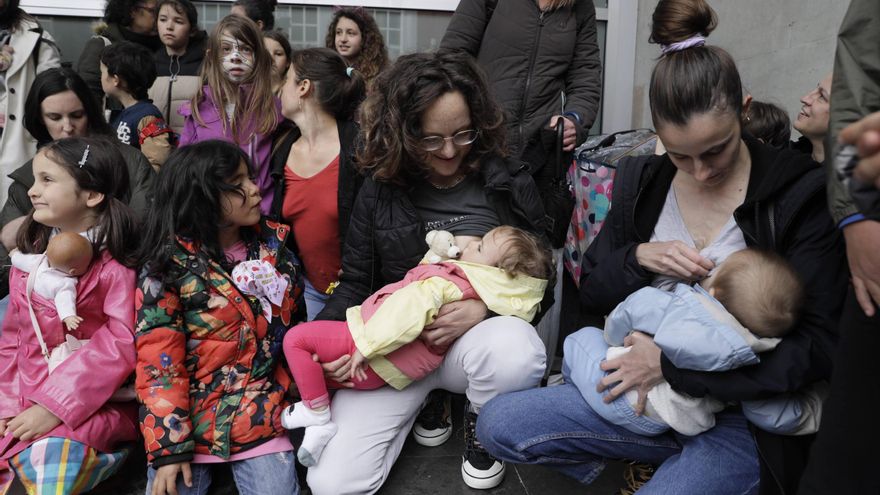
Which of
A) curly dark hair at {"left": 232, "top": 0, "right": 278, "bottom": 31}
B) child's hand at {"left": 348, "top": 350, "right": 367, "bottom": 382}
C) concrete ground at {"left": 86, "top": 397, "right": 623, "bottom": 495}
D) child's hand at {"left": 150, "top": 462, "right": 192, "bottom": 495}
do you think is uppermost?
curly dark hair at {"left": 232, "top": 0, "right": 278, "bottom": 31}

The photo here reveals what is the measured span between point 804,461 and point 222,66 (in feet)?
9.40

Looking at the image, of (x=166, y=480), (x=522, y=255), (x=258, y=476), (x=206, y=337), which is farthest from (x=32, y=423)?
(x=522, y=255)

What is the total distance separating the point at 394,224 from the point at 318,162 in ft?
2.07

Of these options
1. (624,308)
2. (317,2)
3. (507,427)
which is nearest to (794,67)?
(624,308)

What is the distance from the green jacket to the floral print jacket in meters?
1.88

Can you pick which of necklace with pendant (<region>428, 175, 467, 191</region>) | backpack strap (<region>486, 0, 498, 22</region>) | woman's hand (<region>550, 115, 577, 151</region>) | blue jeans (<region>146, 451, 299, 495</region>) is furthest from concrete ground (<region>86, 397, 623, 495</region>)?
backpack strap (<region>486, 0, 498, 22</region>)

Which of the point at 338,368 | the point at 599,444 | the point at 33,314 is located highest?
the point at 33,314

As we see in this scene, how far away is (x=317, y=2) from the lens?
5215mm

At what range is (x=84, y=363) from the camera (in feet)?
7.49

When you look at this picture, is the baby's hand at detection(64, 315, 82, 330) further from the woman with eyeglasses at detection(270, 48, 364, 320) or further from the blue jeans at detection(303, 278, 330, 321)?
the blue jeans at detection(303, 278, 330, 321)

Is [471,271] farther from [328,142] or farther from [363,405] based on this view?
[328,142]

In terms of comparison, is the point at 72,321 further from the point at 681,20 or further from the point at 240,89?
the point at 681,20

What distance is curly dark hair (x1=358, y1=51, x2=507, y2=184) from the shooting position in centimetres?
241

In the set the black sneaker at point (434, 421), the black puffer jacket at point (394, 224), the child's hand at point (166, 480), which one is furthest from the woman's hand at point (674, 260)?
A: the child's hand at point (166, 480)
